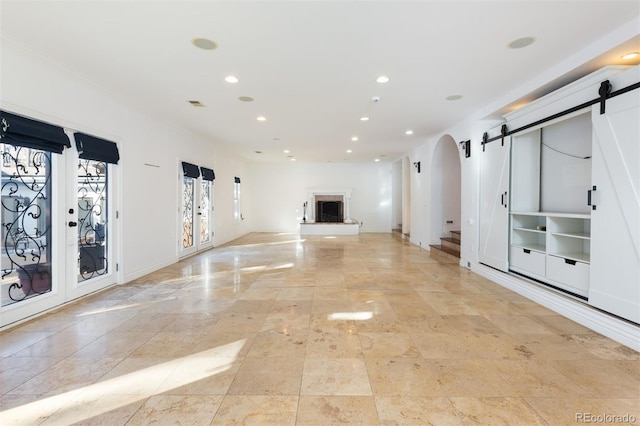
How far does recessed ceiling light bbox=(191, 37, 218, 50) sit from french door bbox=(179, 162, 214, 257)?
13.6 feet

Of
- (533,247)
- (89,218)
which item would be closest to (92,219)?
(89,218)

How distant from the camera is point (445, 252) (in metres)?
7.50

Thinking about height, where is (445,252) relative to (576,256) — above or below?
below

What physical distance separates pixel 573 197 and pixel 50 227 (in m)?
6.99

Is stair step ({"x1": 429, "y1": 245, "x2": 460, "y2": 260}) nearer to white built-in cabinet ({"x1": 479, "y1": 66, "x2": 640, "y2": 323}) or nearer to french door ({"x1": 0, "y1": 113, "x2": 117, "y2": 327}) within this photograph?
white built-in cabinet ({"x1": 479, "y1": 66, "x2": 640, "y2": 323})

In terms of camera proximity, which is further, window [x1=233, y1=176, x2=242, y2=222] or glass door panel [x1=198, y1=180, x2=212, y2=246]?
window [x1=233, y1=176, x2=242, y2=222]

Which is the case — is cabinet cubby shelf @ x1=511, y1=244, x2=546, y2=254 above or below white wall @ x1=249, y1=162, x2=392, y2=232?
below

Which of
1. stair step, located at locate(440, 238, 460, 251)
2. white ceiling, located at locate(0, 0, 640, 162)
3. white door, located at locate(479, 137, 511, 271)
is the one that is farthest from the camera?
stair step, located at locate(440, 238, 460, 251)

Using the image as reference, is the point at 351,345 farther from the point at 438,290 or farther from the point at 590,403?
the point at 438,290

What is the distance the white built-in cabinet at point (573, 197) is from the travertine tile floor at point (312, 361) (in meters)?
0.60

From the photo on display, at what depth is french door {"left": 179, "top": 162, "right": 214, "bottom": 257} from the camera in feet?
23.6

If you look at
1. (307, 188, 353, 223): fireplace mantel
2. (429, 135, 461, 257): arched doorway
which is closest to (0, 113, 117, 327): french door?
(429, 135, 461, 257): arched doorway

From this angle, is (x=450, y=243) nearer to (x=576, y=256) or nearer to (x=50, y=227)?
(x=576, y=256)

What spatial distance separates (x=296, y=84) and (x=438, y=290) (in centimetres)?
374
